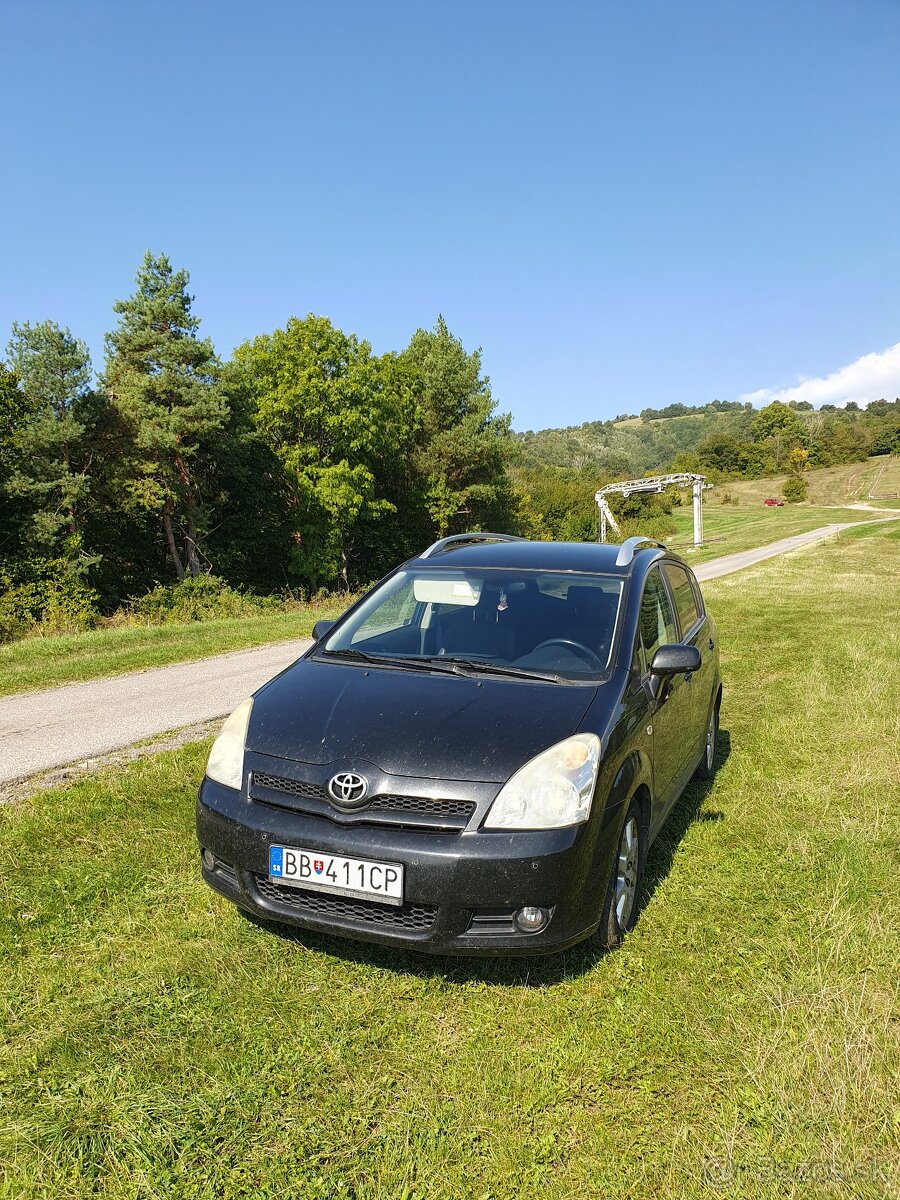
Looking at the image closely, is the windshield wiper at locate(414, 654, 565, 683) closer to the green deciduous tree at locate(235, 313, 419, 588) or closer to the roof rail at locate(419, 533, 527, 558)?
the roof rail at locate(419, 533, 527, 558)

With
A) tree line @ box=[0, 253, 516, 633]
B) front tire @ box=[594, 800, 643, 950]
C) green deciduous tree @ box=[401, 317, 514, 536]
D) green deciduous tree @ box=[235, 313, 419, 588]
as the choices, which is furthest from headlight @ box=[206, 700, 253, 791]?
green deciduous tree @ box=[401, 317, 514, 536]

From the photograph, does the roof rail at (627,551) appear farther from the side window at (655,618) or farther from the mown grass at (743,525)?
the mown grass at (743,525)

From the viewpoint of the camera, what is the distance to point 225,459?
95.3 ft

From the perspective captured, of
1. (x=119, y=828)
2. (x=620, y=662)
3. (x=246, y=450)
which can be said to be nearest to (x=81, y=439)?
(x=246, y=450)

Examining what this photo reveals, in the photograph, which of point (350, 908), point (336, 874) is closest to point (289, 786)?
point (336, 874)

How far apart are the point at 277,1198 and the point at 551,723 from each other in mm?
1725

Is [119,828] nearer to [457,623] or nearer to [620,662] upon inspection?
[457,623]

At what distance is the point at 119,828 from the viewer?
4.36 meters

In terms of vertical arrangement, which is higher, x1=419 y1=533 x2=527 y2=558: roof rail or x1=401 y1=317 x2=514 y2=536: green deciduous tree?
x1=401 y1=317 x2=514 y2=536: green deciduous tree

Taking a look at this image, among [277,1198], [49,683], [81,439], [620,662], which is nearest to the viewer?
[277,1198]

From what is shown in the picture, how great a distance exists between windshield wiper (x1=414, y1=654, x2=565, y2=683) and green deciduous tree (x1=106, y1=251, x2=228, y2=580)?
24030 millimetres

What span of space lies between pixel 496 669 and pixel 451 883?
1159mm

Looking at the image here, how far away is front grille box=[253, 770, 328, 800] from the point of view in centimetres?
288

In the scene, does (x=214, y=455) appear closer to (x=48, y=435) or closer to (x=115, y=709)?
(x=48, y=435)
